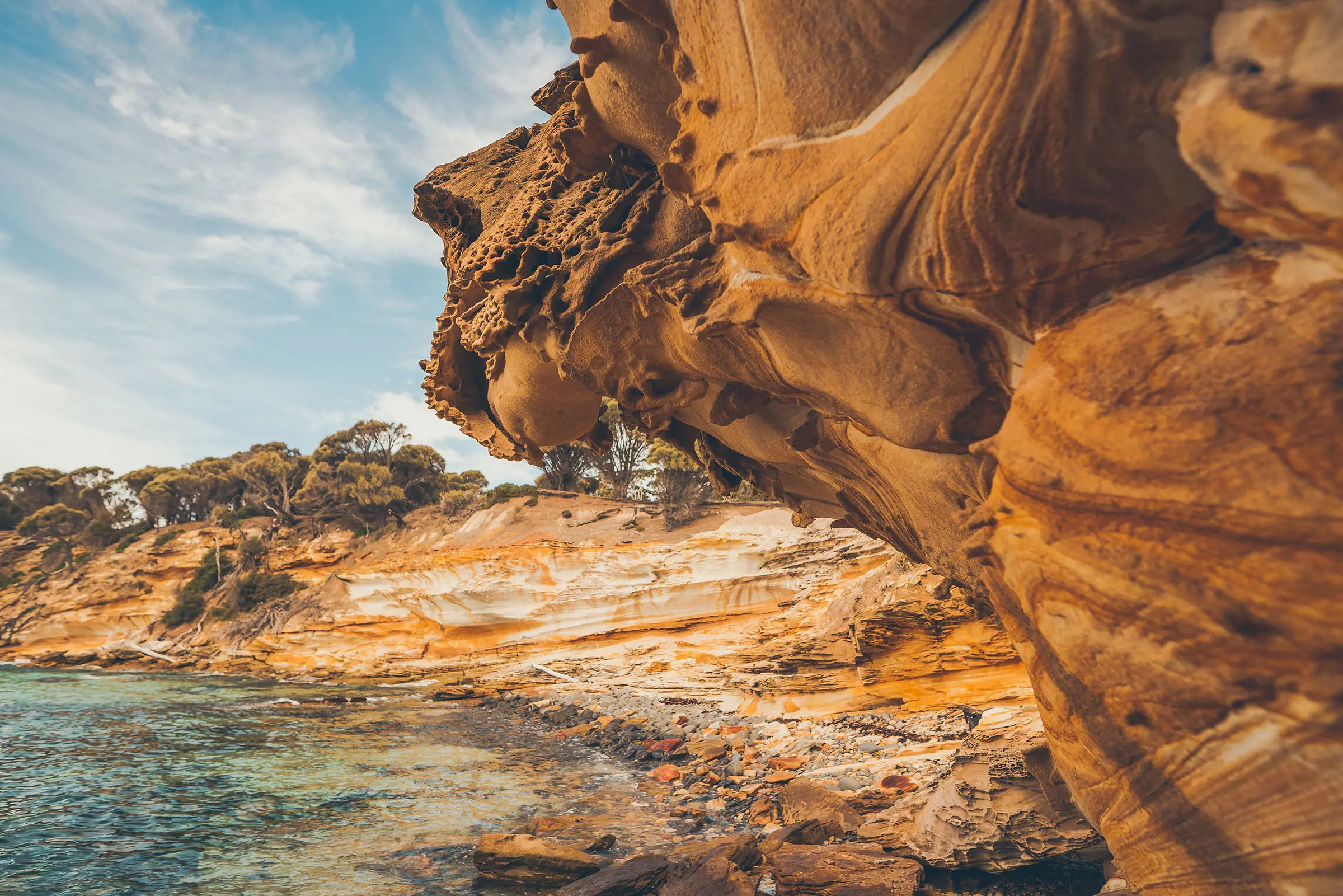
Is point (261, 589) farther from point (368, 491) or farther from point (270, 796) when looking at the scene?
point (270, 796)

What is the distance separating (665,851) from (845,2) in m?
6.54

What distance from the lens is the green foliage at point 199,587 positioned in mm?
28531

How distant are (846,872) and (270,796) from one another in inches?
283

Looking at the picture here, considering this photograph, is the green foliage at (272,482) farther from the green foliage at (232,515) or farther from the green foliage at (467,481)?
the green foliage at (467,481)

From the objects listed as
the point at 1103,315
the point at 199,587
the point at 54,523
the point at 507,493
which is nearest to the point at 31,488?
the point at 54,523

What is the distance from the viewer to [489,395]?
682cm

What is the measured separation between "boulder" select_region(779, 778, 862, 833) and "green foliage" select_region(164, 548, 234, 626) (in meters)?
31.0

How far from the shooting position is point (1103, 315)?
6.72 feet

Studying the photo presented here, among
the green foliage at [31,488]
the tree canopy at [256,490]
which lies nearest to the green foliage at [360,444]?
the tree canopy at [256,490]

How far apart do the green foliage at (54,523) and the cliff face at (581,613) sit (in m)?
6.82

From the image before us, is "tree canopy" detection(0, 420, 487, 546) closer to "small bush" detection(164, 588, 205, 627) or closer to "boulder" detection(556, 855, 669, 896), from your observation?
"small bush" detection(164, 588, 205, 627)

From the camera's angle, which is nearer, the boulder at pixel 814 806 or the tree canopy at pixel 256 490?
the boulder at pixel 814 806

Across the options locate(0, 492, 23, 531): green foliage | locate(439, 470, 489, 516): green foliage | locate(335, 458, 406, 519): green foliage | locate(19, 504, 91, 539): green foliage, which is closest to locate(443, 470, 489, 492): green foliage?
locate(439, 470, 489, 516): green foliage

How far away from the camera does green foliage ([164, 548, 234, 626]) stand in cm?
2853
